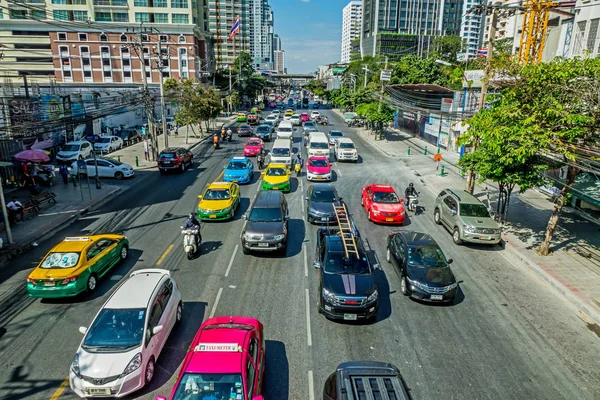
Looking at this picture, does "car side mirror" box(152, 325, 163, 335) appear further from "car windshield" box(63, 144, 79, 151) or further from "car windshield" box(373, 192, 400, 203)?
"car windshield" box(63, 144, 79, 151)

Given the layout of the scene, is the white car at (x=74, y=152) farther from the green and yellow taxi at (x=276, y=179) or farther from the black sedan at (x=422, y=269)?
the black sedan at (x=422, y=269)

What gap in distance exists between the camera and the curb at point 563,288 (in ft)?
39.6

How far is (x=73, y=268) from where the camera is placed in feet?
40.0

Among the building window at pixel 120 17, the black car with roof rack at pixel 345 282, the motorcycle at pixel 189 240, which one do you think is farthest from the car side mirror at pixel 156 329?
the building window at pixel 120 17

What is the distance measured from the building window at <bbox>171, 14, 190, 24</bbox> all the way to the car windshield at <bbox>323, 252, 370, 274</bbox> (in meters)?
78.6

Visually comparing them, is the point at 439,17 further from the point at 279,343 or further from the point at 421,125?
the point at 279,343

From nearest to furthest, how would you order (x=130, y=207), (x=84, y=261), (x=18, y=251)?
(x=84, y=261) → (x=18, y=251) → (x=130, y=207)

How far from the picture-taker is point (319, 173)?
27.1 m

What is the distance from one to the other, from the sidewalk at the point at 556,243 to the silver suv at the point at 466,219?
1.23m

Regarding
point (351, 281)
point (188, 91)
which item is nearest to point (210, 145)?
point (188, 91)

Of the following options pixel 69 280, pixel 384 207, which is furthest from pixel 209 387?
pixel 384 207

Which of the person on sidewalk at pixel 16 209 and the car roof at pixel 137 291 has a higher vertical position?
the car roof at pixel 137 291

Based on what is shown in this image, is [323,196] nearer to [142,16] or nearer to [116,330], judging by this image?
[116,330]

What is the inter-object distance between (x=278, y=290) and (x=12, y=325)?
7532 mm
